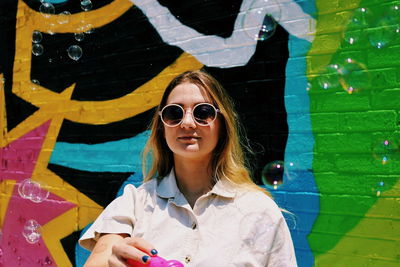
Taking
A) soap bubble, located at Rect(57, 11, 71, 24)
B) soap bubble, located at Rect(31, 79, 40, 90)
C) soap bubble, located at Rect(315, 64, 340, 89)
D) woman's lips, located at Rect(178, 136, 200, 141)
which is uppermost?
woman's lips, located at Rect(178, 136, 200, 141)

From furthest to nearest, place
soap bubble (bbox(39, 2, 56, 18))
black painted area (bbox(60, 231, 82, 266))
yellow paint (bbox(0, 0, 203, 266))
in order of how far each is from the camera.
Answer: soap bubble (bbox(39, 2, 56, 18)) → black painted area (bbox(60, 231, 82, 266)) → yellow paint (bbox(0, 0, 203, 266))

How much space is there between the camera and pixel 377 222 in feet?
8.85

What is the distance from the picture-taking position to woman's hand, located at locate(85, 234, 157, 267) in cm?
157

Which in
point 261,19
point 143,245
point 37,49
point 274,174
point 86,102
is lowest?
point 86,102

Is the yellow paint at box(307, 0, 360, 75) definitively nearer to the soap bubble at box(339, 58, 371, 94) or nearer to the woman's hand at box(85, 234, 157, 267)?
the soap bubble at box(339, 58, 371, 94)

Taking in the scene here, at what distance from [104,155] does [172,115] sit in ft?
8.02

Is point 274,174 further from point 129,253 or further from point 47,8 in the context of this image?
point 47,8

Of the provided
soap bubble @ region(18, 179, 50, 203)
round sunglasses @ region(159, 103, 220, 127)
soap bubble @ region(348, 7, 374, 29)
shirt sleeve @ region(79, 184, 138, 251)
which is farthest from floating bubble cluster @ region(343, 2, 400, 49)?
soap bubble @ region(18, 179, 50, 203)

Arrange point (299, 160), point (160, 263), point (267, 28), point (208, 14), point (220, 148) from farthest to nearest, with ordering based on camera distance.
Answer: point (208, 14) < point (267, 28) < point (299, 160) < point (220, 148) < point (160, 263)

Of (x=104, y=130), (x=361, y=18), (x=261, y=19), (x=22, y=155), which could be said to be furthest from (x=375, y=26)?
(x=22, y=155)

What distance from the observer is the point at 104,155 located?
4277mm

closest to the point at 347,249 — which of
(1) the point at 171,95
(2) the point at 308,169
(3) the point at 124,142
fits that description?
(2) the point at 308,169

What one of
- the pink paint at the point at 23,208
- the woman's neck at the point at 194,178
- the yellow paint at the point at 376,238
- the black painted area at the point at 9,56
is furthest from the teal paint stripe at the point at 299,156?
the black painted area at the point at 9,56

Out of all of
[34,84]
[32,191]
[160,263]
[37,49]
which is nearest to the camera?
[160,263]
